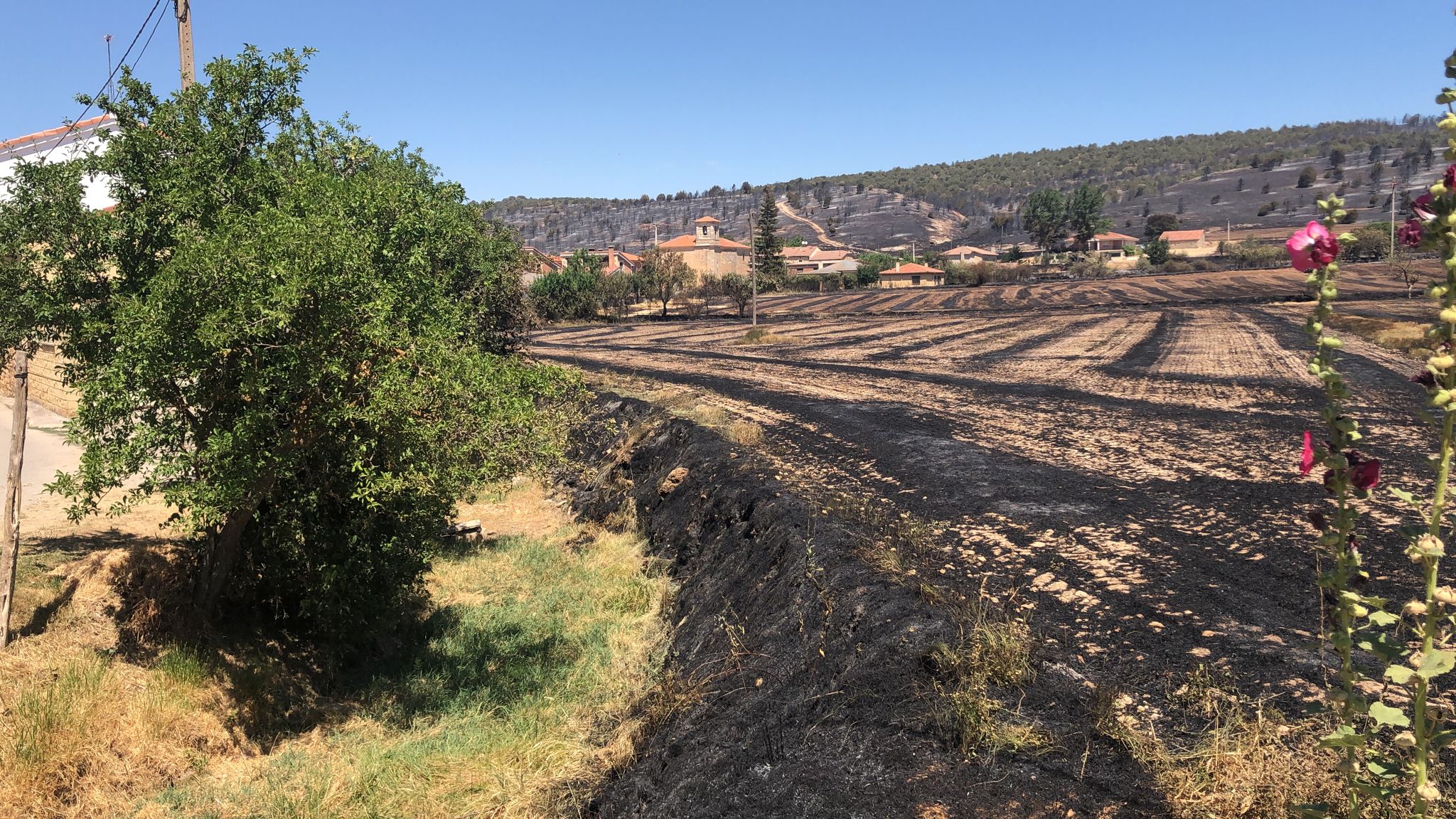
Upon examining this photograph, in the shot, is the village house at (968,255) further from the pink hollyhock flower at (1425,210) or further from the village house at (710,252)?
the pink hollyhock flower at (1425,210)

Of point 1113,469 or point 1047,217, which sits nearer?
point 1113,469

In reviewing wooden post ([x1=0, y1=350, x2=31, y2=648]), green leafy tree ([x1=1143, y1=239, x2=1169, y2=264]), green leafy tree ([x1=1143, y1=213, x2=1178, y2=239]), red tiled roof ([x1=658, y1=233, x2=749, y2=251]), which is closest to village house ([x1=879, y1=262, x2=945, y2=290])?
green leafy tree ([x1=1143, y1=239, x2=1169, y2=264])

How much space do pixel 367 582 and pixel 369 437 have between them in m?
3.34

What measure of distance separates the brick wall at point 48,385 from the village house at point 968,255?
394 ft

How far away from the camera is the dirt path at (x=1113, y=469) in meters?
7.53

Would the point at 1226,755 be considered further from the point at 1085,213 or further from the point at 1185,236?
the point at 1085,213

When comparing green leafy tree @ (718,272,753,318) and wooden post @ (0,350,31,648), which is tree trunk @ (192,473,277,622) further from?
green leafy tree @ (718,272,753,318)

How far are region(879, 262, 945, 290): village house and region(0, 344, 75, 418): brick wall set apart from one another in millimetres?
94646

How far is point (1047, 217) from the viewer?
441 feet

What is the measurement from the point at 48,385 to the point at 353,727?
2132cm

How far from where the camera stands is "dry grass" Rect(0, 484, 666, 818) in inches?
323

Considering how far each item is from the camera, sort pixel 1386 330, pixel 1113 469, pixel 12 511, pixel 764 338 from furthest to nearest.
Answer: pixel 764 338 → pixel 1386 330 → pixel 1113 469 → pixel 12 511

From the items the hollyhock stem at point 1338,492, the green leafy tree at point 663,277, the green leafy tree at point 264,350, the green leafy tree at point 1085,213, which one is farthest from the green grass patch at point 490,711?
the green leafy tree at point 1085,213

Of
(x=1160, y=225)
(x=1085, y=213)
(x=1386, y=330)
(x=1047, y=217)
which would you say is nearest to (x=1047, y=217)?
(x=1047, y=217)
